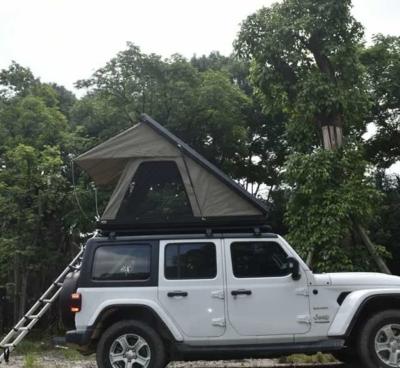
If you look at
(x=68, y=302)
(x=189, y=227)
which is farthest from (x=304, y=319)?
(x=68, y=302)

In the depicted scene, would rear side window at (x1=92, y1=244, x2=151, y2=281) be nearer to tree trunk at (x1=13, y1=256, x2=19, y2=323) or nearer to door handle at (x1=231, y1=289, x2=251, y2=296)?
door handle at (x1=231, y1=289, x2=251, y2=296)

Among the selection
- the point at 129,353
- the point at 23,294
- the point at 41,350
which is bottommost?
the point at 41,350

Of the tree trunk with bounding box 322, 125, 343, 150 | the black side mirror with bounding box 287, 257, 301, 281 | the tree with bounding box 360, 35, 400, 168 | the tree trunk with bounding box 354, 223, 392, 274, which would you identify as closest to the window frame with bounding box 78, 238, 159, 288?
the black side mirror with bounding box 287, 257, 301, 281

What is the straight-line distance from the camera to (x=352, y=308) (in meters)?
6.86

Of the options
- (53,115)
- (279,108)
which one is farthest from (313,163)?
(53,115)

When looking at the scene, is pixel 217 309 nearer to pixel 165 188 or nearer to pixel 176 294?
pixel 176 294

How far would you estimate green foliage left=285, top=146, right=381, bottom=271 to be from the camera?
1227 cm

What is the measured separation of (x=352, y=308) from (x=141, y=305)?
2.61 m

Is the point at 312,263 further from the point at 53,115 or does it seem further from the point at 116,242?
the point at 53,115

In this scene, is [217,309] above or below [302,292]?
below

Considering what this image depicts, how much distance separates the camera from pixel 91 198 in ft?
A: 54.6

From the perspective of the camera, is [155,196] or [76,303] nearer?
[76,303]

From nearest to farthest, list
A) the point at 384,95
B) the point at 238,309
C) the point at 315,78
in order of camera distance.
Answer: the point at 238,309 → the point at 315,78 → the point at 384,95

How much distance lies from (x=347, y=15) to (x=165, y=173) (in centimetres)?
759
